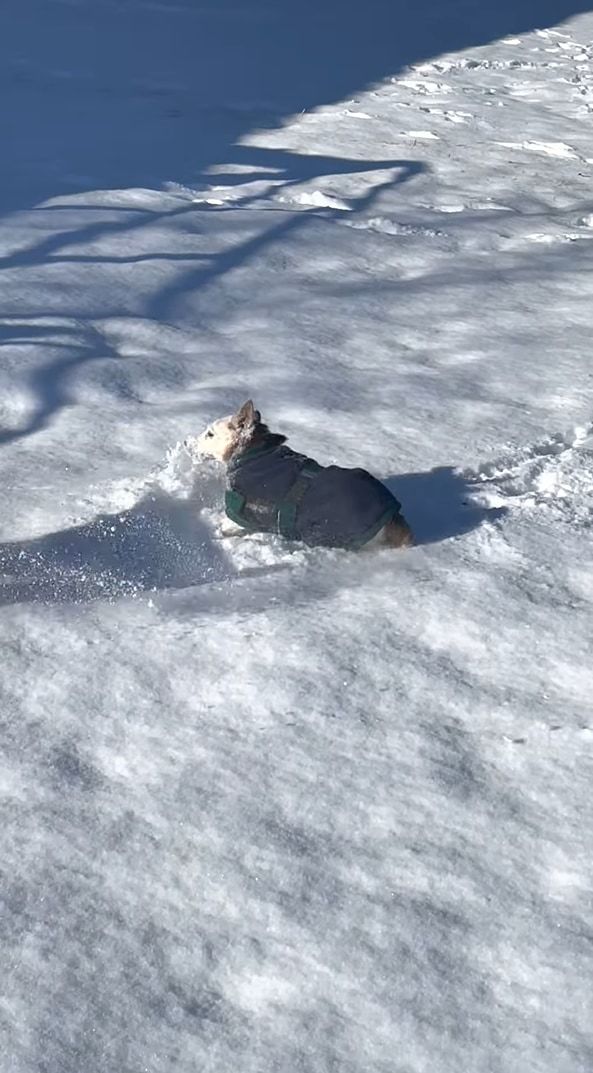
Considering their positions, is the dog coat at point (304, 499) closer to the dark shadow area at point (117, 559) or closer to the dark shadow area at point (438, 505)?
the dark shadow area at point (117, 559)

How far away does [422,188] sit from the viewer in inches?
310

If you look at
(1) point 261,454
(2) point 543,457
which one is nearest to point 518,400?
(2) point 543,457

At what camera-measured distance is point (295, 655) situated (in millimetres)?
3141

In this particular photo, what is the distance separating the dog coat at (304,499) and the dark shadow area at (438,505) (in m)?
0.28

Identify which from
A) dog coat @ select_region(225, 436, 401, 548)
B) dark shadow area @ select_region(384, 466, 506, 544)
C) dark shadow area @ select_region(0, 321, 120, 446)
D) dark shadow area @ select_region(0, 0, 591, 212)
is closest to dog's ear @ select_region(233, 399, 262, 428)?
dog coat @ select_region(225, 436, 401, 548)

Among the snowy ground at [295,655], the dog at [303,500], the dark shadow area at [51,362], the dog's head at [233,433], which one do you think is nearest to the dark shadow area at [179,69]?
the snowy ground at [295,655]

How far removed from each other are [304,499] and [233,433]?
0.43 m

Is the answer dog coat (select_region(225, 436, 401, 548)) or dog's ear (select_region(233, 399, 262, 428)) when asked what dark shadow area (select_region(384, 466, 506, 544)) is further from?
dog's ear (select_region(233, 399, 262, 428))

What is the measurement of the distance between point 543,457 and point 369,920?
218 cm

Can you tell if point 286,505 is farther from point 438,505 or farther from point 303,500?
point 438,505

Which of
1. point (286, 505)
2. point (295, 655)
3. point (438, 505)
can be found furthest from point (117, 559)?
point (438, 505)

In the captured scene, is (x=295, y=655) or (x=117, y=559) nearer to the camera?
(x=295, y=655)

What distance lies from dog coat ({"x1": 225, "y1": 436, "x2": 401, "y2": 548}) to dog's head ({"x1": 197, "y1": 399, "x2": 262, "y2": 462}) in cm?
7

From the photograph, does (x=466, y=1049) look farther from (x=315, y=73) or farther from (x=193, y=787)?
(x=315, y=73)
